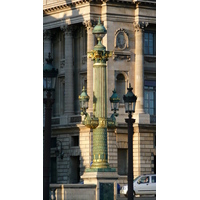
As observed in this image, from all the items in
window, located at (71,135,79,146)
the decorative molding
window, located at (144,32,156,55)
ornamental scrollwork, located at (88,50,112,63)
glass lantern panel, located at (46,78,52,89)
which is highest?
window, located at (144,32,156,55)

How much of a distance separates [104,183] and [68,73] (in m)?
36.8

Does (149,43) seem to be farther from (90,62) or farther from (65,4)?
(65,4)

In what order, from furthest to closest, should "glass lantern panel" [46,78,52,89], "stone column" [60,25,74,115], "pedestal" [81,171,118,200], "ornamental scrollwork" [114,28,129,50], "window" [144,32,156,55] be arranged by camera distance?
"window" [144,32,156,55] < "stone column" [60,25,74,115] < "ornamental scrollwork" [114,28,129,50] < "pedestal" [81,171,118,200] < "glass lantern panel" [46,78,52,89]

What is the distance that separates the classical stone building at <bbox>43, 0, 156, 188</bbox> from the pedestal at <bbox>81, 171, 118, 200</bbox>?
32238 millimetres

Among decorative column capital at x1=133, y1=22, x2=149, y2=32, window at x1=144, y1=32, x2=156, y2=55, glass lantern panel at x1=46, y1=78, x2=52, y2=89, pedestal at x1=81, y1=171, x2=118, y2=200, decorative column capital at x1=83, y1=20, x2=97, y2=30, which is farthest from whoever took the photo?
window at x1=144, y1=32, x2=156, y2=55

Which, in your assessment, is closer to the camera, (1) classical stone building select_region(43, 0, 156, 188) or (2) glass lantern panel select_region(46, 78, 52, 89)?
(2) glass lantern panel select_region(46, 78, 52, 89)

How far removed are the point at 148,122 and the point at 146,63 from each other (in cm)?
460

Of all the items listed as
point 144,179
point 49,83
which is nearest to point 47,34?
point 144,179

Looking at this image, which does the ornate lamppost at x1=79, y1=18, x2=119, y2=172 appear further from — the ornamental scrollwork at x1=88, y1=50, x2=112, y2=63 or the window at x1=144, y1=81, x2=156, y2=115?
the window at x1=144, y1=81, x2=156, y2=115

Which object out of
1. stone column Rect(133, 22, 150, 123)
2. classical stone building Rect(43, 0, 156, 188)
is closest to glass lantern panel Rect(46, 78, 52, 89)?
classical stone building Rect(43, 0, 156, 188)

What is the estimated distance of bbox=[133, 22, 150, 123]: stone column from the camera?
64.0 meters
